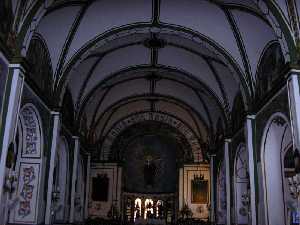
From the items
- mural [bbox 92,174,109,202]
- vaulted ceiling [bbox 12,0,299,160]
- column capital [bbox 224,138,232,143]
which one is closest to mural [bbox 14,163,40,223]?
vaulted ceiling [bbox 12,0,299,160]

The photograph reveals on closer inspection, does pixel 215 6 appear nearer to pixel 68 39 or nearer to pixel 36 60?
pixel 68 39

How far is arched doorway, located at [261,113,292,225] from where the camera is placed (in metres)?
12.8

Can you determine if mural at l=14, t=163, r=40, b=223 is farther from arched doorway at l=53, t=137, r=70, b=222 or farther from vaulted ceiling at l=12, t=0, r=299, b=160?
arched doorway at l=53, t=137, r=70, b=222

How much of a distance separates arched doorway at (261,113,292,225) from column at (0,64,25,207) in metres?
7.60

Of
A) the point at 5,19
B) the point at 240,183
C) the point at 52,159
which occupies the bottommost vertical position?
the point at 240,183

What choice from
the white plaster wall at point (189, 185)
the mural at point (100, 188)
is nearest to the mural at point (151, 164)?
the white plaster wall at point (189, 185)

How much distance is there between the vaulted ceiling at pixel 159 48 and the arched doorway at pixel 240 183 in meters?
1.92

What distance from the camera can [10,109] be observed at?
33.5 ft

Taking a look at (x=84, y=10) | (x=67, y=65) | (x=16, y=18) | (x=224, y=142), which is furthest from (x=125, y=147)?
(x=16, y=18)

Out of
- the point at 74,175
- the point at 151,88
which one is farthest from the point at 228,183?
the point at 151,88

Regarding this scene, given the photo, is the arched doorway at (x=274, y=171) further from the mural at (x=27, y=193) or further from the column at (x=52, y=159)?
the mural at (x=27, y=193)

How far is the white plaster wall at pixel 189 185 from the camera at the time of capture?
24953mm

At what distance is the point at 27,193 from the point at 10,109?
13.7 feet

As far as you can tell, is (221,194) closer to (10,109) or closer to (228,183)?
(228,183)
